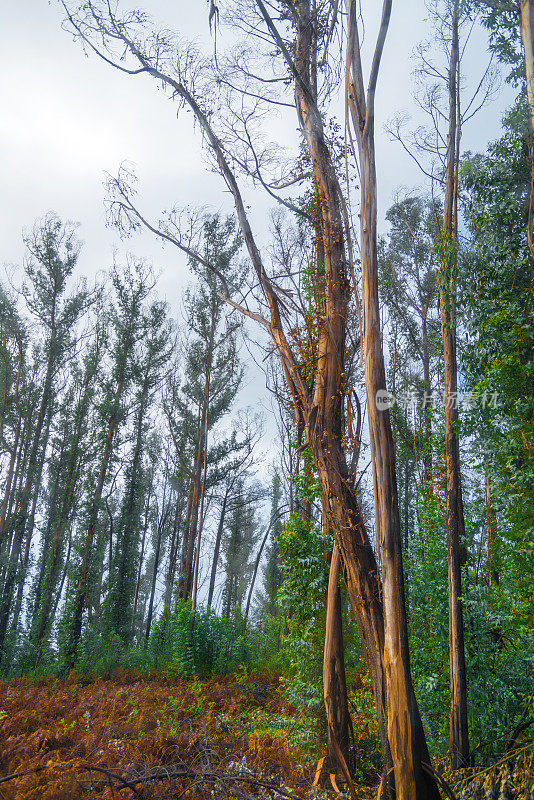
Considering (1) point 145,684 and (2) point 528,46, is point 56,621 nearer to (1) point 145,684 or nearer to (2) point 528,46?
(1) point 145,684

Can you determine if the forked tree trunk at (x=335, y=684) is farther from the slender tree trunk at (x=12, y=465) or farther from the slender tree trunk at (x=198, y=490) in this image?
the slender tree trunk at (x=12, y=465)

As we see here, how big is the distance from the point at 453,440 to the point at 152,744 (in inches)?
202

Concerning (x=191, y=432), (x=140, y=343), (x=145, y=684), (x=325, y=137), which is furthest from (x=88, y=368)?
(x=325, y=137)

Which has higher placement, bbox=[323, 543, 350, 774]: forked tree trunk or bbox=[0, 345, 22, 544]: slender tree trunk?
bbox=[0, 345, 22, 544]: slender tree trunk

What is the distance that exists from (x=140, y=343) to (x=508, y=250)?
558 inches

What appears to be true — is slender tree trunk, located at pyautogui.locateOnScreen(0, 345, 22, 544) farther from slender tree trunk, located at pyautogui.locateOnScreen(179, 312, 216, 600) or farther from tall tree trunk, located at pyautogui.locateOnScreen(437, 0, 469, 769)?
tall tree trunk, located at pyautogui.locateOnScreen(437, 0, 469, 769)

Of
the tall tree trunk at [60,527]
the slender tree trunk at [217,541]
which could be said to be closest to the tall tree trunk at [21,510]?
the tall tree trunk at [60,527]

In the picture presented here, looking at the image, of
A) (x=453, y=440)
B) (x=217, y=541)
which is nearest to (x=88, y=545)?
(x=453, y=440)

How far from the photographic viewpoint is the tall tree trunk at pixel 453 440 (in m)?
5.89

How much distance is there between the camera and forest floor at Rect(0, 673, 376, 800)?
3328 millimetres

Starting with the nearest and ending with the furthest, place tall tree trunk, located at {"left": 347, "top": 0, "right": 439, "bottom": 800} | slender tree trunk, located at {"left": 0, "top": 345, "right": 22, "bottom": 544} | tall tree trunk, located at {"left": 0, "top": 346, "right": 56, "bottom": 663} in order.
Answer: tall tree trunk, located at {"left": 347, "top": 0, "right": 439, "bottom": 800} < slender tree trunk, located at {"left": 0, "top": 345, "right": 22, "bottom": 544} < tall tree trunk, located at {"left": 0, "top": 346, "right": 56, "bottom": 663}

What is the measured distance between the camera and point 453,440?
699 centimetres

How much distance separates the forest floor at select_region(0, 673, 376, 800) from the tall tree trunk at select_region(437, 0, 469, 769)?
1940 mm

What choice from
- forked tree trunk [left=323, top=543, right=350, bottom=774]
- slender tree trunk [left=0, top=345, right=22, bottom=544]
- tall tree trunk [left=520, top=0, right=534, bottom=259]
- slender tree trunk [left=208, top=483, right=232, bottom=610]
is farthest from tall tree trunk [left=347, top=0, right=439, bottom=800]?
slender tree trunk [left=208, top=483, right=232, bottom=610]
